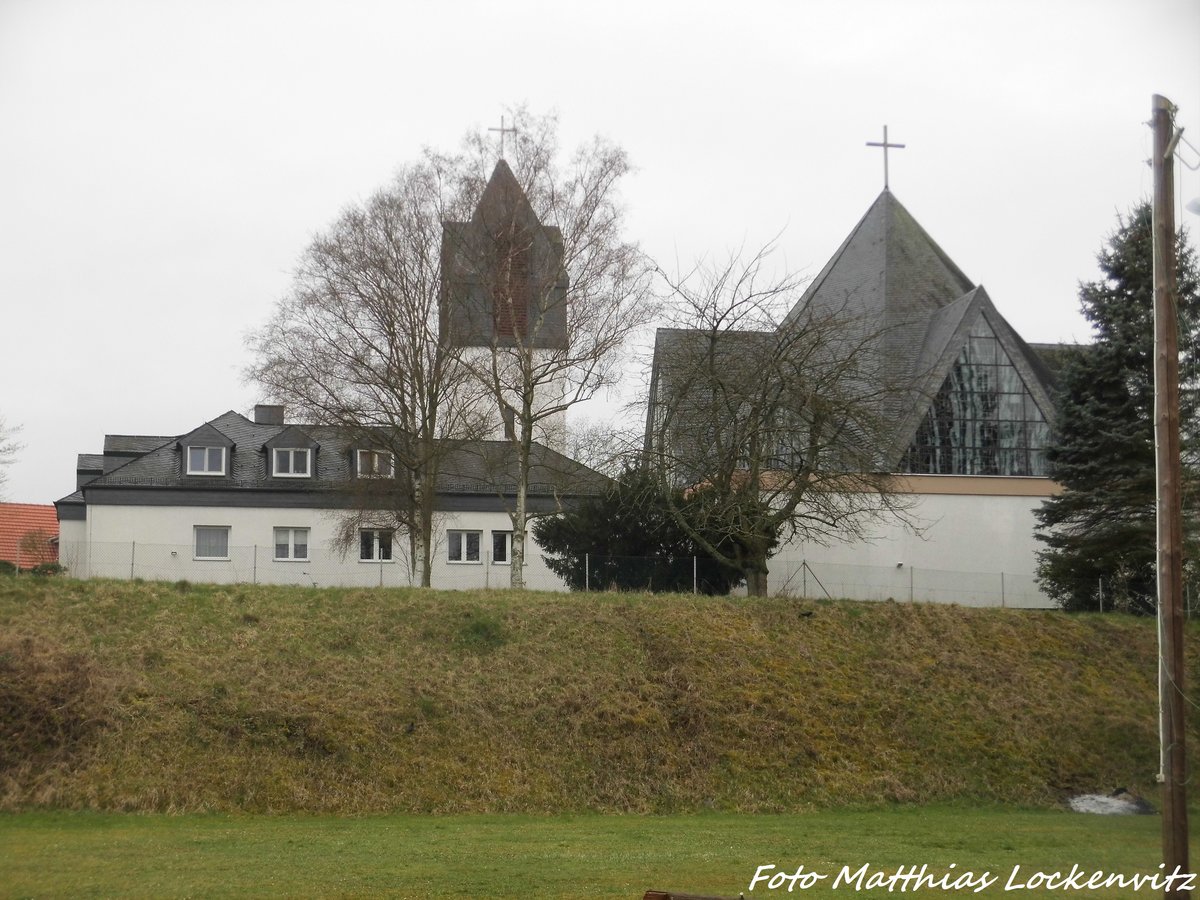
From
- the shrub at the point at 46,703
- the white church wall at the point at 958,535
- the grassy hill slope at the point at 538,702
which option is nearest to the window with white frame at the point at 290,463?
the white church wall at the point at 958,535

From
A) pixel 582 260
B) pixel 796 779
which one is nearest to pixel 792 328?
pixel 582 260

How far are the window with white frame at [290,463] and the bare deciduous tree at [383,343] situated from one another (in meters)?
10.3

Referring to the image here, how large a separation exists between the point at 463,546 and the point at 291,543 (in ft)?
18.9

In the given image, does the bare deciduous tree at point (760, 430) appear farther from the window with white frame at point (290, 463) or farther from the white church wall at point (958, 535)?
the window with white frame at point (290, 463)

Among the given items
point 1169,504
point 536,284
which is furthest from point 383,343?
point 1169,504

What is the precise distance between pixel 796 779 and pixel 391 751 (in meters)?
6.58

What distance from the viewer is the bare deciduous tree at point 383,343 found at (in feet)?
100

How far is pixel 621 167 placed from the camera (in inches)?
1232

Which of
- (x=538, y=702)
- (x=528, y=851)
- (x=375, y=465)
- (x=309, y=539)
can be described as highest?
(x=375, y=465)

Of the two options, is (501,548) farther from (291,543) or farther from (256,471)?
(256,471)

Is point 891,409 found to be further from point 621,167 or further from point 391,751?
point 391,751

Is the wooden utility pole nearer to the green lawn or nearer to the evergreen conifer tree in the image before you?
the green lawn

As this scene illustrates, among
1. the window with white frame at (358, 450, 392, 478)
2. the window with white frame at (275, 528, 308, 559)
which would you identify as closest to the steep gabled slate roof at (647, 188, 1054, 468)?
the window with white frame at (358, 450, 392, 478)

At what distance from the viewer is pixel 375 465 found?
40.2 metres
